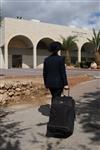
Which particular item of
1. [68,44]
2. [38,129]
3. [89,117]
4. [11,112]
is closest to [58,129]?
[38,129]

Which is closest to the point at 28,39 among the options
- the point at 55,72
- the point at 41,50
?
the point at 41,50

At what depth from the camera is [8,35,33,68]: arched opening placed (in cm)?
5306

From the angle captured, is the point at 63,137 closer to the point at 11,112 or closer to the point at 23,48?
the point at 11,112

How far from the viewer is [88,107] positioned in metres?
9.77

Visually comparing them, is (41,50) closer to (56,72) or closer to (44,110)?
(44,110)

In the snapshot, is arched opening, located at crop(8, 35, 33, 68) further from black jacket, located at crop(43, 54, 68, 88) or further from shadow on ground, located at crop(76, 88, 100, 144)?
black jacket, located at crop(43, 54, 68, 88)

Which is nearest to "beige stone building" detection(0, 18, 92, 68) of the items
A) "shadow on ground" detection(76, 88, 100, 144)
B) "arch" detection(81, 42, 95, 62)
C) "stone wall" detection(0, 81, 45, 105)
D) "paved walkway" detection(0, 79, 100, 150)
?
"arch" detection(81, 42, 95, 62)

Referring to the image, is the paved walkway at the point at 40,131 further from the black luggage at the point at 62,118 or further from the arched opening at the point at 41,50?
the arched opening at the point at 41,50

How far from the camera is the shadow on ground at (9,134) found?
613cm

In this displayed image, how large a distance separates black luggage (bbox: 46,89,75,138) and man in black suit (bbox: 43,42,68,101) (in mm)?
623

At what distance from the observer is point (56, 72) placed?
7176mm

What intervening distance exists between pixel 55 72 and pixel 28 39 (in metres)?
45.1

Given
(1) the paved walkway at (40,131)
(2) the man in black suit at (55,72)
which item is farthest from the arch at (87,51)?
(2) the man in black suit at (55,72)

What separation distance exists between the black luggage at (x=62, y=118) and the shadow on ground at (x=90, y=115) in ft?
1.68
